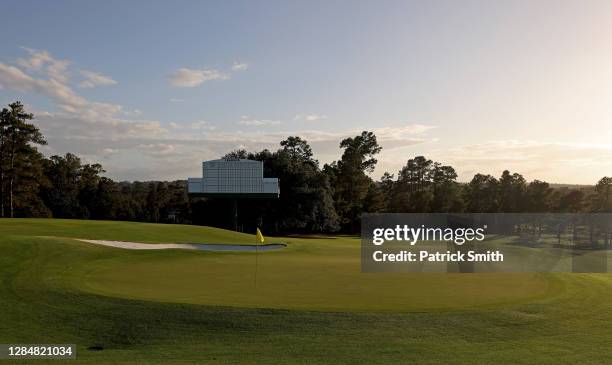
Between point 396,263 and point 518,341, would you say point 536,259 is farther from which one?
point 518,341

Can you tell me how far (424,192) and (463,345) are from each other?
97809mm

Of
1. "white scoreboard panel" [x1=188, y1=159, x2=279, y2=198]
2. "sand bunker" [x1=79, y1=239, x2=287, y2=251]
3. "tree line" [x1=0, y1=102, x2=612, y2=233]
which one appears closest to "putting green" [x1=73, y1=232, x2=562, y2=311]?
"sand bunker" [x1=79, y1=239, x2=287, y2=251]

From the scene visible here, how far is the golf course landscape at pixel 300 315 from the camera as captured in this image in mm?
11023

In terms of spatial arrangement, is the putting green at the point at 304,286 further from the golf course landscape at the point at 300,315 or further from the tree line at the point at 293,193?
the tree line at the point at 293,193

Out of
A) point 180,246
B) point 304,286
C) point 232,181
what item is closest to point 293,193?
point 232,181

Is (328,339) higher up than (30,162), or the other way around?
(30,162)

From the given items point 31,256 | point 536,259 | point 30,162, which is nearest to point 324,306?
point 31,256

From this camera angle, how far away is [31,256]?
21.6 meters

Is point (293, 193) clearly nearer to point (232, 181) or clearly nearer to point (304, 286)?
point (232, 181)

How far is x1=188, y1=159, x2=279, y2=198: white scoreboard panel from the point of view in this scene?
218 ft

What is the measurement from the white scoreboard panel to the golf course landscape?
44.8 metres

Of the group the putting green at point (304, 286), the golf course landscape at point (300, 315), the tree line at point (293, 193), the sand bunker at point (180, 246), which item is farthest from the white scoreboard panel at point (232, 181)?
the golf course landscape at point (300, 315)

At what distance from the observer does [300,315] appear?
13.3 m

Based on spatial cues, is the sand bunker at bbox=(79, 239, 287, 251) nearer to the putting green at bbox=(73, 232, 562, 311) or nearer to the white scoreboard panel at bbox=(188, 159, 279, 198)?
the putting green at bbox=(73, 232, 562, 311)
